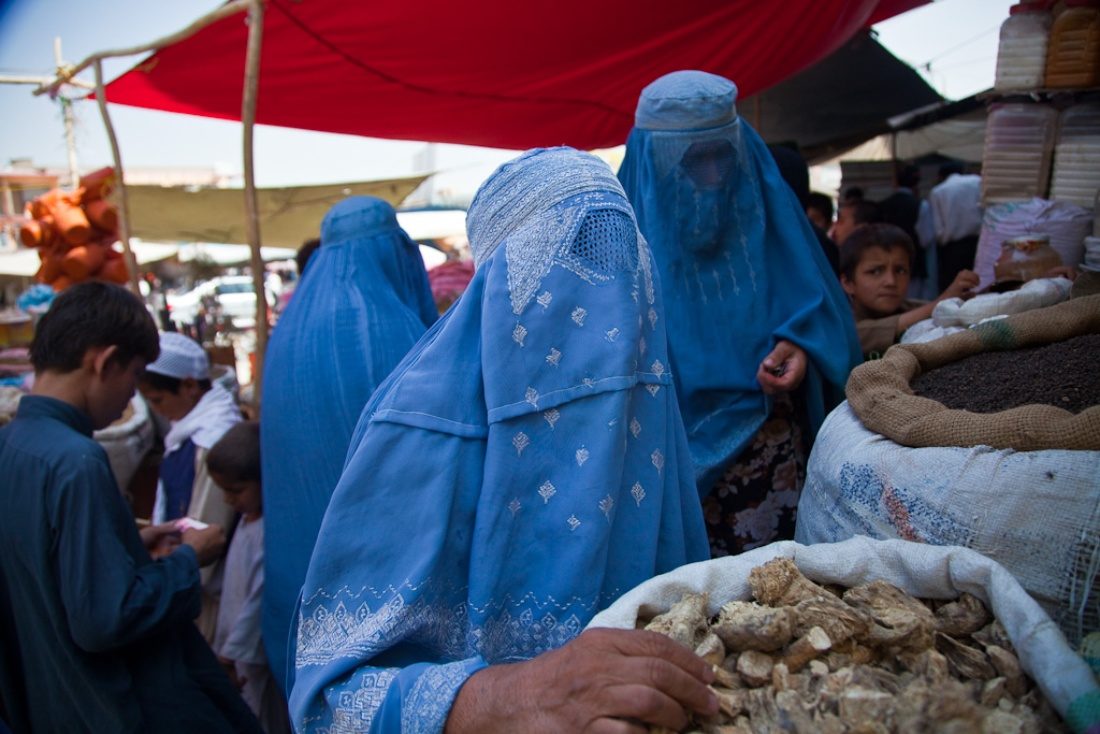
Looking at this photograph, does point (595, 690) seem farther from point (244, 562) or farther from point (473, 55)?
point (473, 55)

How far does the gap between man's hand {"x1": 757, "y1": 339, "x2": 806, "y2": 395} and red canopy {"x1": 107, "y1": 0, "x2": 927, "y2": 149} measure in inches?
101

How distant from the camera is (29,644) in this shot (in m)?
2.01

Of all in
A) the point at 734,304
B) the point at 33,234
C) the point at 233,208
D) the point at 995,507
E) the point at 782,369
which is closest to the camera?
the point at 995,507

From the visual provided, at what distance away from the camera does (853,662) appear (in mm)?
970

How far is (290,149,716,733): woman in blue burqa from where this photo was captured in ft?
3.47

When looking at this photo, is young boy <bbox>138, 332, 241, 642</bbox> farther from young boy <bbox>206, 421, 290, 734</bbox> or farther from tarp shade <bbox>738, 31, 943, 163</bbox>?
tarp shade <bbox>738, 31, 943, 163</bbox>

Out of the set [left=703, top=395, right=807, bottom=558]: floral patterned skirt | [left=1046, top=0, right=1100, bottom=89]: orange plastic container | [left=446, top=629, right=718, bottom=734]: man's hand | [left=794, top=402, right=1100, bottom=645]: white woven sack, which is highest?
[left=1046, top=0, right=1100, bottom=89]: orange plastic container

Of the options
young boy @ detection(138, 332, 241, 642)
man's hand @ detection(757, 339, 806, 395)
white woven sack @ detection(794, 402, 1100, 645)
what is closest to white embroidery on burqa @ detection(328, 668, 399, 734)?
white woven sack @ detection(794, 402, 1100, 645)

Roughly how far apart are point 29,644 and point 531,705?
1.73m

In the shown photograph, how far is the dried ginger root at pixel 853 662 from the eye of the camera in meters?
0.84

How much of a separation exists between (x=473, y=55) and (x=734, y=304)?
2952 millimetres

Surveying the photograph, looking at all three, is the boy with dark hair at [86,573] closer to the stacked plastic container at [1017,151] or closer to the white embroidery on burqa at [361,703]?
the white embroidery on burqa at [361,703]

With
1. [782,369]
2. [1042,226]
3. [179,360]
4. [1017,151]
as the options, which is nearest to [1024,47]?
[1017,151]

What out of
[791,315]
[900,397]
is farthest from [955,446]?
[791,315]
